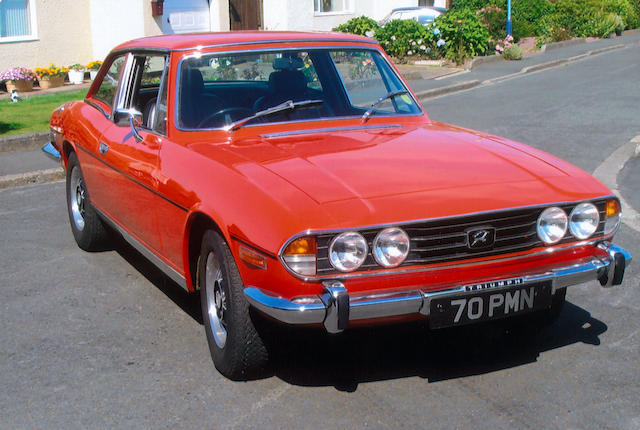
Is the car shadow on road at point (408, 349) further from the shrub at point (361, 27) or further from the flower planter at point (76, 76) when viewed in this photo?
the shrub at point (361, 27)

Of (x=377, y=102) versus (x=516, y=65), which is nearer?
(x=377, y=102)

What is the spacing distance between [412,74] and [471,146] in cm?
1395

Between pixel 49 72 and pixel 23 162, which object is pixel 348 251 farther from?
pixel 49 72

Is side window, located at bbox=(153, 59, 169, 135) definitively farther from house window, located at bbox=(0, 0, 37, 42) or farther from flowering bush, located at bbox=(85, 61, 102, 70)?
flowering bush, located at bbox=(85, 61, 102, 70)

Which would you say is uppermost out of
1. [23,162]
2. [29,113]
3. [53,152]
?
[53,152]

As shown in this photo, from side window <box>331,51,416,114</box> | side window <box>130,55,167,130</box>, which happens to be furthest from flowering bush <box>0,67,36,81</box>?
side window <box>331,51,416,114</box>

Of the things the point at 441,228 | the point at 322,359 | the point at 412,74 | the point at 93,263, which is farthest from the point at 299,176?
the point at 412,74

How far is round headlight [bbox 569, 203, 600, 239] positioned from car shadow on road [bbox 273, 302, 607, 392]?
72 centimetres

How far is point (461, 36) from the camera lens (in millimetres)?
21328

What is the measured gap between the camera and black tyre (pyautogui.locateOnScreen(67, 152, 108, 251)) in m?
6.23

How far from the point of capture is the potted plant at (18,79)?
16484 mm

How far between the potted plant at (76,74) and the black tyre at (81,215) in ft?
38.4

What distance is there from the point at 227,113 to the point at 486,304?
1985 millimetres

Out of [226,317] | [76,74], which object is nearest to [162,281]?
[226,317]
